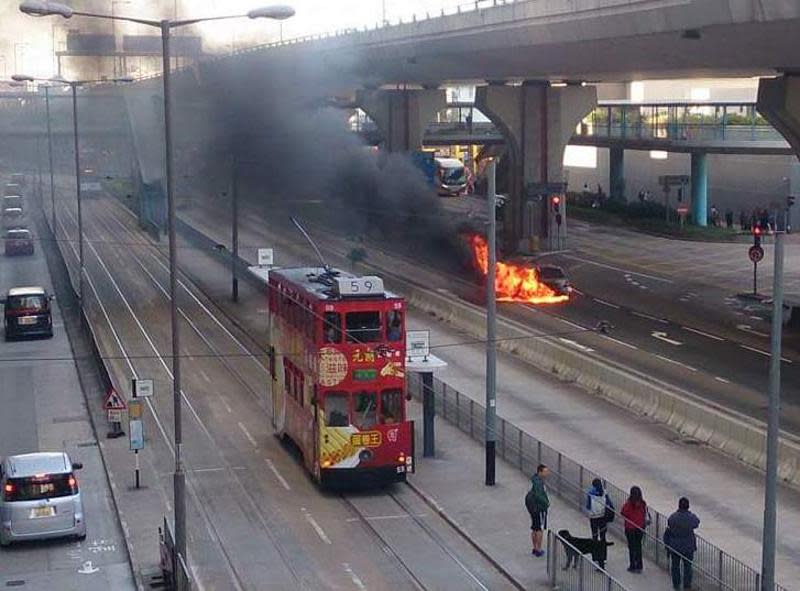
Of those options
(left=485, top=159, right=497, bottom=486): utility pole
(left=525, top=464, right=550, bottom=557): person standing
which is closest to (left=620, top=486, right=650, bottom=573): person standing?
(left=525, top=464, right=550, bottom=557): person standing

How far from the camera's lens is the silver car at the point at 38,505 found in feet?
81.0

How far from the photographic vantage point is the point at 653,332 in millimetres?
46156

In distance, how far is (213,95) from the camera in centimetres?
8662

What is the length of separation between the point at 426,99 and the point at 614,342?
135 ft

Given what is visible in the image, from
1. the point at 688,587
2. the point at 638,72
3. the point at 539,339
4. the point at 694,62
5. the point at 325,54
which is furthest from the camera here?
the point at 325,54

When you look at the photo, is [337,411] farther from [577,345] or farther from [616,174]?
[616,174]

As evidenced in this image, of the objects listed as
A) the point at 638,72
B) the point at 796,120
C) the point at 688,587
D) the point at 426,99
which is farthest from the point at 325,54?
the point at 688,587

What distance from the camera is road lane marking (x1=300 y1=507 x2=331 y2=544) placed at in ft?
82.1

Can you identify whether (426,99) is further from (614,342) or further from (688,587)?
(688,587)

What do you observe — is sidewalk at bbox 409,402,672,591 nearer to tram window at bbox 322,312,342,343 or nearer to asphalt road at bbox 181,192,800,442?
tram window at bbox 322,312,342,343

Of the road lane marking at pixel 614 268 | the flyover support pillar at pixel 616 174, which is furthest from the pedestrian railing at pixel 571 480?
the flyover support pillar at pixel 616 174

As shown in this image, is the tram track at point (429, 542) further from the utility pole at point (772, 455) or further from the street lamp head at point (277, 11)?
the street lamp head at point (277, 11)

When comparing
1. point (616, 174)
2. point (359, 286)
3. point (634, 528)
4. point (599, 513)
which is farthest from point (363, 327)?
point (616, 174)

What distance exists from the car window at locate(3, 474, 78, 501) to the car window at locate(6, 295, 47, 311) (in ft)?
76.8
